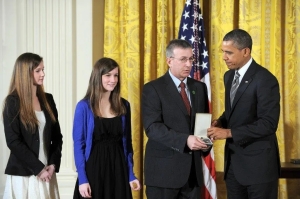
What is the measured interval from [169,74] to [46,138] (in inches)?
39.0

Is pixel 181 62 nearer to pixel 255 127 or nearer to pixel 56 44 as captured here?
pixel 255 127

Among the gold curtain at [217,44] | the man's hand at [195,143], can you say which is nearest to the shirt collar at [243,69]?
the man's hand at [195,143]

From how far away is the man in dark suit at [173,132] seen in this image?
363 centimetres

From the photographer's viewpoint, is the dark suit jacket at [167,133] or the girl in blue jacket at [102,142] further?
the girl in blue jacket at [102,142]

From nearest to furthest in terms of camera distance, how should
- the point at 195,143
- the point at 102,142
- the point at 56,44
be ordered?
the point at 195,143 < the point at 102,142 < the point at 56,44

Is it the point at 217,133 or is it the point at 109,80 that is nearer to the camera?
the point at 217,133

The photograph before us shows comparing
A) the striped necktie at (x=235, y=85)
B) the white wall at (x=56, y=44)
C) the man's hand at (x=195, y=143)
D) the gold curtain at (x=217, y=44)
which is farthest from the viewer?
the gold curtain at (x=217, y=44)

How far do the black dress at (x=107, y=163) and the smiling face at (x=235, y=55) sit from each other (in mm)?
888

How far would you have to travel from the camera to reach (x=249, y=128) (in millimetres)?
3631

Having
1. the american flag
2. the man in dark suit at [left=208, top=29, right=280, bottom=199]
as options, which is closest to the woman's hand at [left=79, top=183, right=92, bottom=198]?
the man in dark suit at [left=208, top=29, right=280, bottom=199]

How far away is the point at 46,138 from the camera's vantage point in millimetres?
3912

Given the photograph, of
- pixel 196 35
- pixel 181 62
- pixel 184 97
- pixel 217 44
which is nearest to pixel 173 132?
pixel 184 97

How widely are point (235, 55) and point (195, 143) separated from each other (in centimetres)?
72

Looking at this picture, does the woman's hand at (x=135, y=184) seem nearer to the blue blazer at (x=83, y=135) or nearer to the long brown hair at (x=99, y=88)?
the blue blazer at (x=83, y=135)
